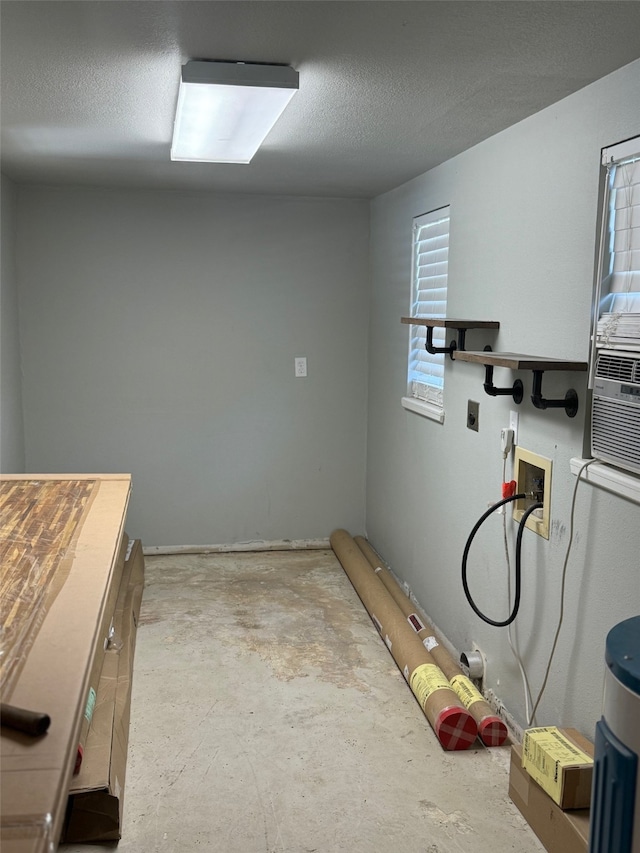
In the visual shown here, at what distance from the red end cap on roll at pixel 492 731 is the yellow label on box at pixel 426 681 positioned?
0.73ft

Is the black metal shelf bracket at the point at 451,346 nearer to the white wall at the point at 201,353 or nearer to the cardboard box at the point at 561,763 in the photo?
the cardboard box at the point at 561,763

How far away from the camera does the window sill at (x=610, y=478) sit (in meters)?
2.10

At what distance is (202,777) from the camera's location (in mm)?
2660

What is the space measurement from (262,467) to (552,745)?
313 centimetres

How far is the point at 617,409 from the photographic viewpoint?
7.09 feet

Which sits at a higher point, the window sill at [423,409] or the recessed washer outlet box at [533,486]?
the window sill at [423,409]

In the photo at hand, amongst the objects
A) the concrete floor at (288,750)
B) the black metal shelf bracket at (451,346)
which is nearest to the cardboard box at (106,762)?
the concrete floor at (288,750)

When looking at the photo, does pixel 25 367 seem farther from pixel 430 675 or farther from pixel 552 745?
Result: pixel 552 745

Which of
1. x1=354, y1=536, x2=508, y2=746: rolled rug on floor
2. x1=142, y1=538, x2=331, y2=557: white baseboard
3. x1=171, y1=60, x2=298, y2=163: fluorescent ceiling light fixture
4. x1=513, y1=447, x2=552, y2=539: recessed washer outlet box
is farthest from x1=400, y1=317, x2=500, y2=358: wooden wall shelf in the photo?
x1=142, y1=538, x2=331, y2=557: white baseboard

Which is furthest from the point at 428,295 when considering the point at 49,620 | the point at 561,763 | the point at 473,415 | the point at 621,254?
the point at 49,620

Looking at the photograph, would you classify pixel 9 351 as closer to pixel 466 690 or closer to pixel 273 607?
pixel 273 607

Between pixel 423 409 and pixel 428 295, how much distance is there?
615 millimetres

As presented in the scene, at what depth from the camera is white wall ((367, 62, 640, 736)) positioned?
7.55ft

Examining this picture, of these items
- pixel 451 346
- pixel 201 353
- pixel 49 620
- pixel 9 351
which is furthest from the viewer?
pixel 201 353
